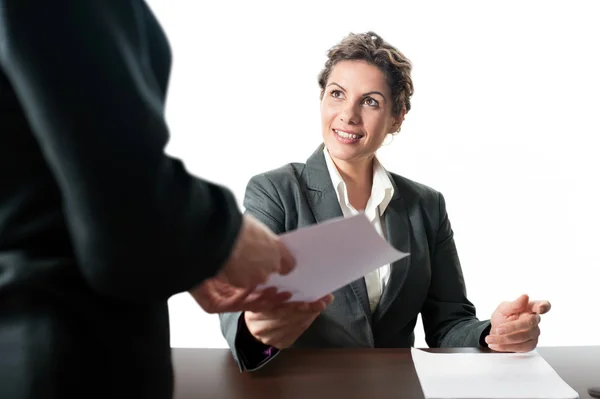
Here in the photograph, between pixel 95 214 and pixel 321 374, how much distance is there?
84cm

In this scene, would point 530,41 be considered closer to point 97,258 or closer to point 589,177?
point 589,177

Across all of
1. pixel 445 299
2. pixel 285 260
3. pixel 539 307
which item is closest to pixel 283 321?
pixel 285 260

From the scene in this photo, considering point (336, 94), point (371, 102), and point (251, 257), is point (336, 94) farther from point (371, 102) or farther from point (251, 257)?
point (251, 257)

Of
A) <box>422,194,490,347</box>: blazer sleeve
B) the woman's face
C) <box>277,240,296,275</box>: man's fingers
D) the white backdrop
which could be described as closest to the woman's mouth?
the woman's face

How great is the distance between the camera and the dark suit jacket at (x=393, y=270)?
1846 millimetres

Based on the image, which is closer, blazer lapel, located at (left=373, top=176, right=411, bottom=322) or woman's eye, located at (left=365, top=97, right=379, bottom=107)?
blazer lapel, located at (left=373, top=176, right=411, bottom=322)

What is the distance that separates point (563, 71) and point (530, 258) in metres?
1.14

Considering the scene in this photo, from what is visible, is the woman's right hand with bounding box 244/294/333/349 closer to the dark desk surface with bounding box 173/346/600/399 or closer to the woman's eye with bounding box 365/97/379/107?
the dark desk surface with bounding box 173/346/600/399

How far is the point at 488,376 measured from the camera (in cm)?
118

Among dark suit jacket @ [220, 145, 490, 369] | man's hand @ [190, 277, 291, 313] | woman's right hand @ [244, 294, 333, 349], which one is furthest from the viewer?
dark suit jacket @ [220, 145, 490, 369]

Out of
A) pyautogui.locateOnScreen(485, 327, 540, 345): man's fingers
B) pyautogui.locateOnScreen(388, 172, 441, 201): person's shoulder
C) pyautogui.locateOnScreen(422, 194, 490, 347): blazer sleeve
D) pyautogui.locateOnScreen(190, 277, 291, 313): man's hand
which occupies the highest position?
pyautogui.locateOnScreen(190, 277, 291, 313): man's hand

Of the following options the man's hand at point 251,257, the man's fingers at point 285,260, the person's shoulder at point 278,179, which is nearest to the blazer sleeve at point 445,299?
the person's shoulder at point 278,179

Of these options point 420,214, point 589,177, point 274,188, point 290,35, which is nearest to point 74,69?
point 274,188

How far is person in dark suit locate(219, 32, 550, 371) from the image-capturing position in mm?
1849
